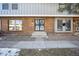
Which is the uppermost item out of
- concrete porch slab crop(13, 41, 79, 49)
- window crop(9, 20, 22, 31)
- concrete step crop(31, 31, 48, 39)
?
window crop(9, 20, 22, 31)

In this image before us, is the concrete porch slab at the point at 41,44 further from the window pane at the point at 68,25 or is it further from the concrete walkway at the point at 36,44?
the window pane at the point at 68,25

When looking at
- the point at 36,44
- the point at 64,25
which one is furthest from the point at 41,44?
the point at 64,25

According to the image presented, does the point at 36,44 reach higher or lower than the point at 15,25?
lower

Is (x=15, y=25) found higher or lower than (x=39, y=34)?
higher

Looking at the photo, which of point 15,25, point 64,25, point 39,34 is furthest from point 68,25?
point 15,25

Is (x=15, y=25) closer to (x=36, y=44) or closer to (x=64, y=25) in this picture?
(x=36, y=44)

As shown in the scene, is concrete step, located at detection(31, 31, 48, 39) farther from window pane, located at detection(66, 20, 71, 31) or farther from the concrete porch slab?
window pane, located at detection(66, 20, 71, 31)

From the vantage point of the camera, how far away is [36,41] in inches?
64.7

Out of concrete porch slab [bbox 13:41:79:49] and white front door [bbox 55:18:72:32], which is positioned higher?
white front door [bbox 55:18:72:32]

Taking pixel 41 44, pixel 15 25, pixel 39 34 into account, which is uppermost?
pixel 15 25

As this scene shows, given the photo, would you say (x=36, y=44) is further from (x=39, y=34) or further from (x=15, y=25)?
(x=15, y=25)

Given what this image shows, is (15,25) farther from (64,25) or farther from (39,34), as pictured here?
(64,25)

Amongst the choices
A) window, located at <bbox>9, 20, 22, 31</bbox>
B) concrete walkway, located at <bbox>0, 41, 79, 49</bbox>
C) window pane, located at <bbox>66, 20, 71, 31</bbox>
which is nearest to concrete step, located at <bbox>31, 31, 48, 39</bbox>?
concrete walkway, located at <bbox>0, 41, 79, 49</bbox>

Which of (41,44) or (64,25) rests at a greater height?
(64,25)
